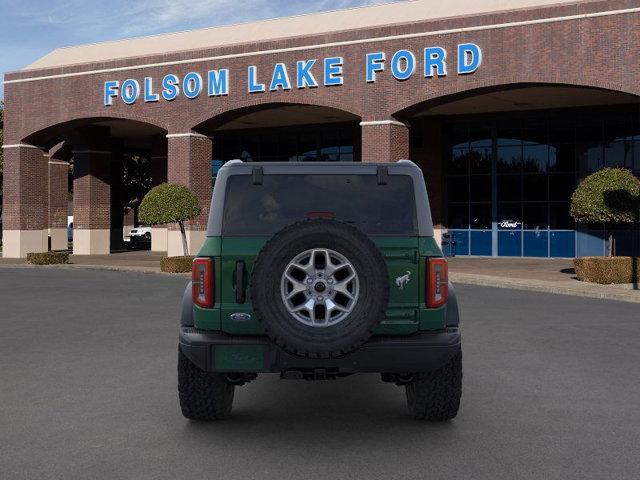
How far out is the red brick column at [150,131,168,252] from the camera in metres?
45.6

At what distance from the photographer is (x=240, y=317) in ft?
19.7

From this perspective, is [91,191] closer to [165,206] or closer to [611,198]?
[165,206]

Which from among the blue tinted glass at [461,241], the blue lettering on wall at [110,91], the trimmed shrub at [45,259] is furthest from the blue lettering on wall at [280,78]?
the blue tinted glass at [461,241]

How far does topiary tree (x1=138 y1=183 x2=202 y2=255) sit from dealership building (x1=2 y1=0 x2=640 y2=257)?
15.8ft

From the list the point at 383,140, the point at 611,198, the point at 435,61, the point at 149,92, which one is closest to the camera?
the point at 611,198

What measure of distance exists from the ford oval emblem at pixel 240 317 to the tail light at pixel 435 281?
51.9 inches

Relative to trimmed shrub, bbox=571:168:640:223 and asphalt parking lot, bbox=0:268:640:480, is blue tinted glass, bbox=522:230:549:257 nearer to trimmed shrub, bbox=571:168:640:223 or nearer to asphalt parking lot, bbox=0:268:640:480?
trimmed shrub, bbox=571:168:640:223

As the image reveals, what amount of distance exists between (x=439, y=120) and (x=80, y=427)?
3269cm

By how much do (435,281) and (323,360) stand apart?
101 centimetres

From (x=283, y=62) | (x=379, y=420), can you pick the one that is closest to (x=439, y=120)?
(x=283, y=62)

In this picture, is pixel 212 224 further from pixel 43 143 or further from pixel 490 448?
pixel 43 143

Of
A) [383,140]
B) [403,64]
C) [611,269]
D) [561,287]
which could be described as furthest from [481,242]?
[561,287]

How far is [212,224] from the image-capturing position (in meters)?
6.21

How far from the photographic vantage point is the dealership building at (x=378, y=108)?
2823 centimetres
